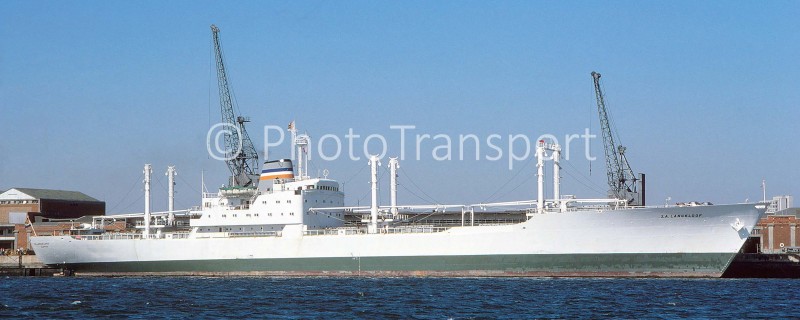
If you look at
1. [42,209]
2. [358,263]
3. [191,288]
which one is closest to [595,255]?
[358,263]

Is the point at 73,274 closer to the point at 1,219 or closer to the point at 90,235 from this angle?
the point at 90,235

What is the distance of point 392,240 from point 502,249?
633 cm

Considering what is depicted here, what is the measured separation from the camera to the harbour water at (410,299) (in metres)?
36.4

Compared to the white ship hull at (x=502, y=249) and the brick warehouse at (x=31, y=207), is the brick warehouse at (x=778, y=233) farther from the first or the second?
the brick warehouse at (x=31, y=207)

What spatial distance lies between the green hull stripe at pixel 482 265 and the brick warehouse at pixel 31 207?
3010 cm

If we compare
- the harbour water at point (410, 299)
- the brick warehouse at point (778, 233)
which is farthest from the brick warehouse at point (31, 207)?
the brick warehouse at point (778, 233)

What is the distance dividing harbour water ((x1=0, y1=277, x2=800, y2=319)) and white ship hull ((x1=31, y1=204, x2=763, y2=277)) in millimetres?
1178

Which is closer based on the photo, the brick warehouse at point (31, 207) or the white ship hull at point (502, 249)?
the white ship hull at point (502, 249)

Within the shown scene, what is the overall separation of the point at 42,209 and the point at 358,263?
43641 millimetres

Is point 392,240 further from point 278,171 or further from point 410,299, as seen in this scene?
point 410,299

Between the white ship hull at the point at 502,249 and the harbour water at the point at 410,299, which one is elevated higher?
the white ship hull at the point at 502,249

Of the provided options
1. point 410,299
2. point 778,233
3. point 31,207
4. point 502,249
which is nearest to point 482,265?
point 502,249

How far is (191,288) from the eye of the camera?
4922cm

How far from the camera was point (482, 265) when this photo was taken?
53781 millimetres
